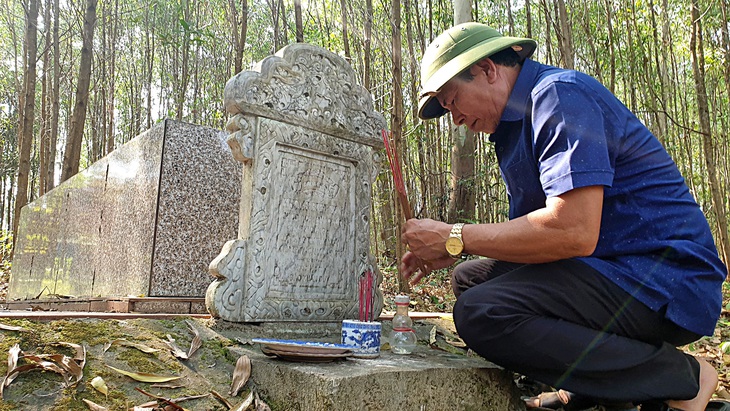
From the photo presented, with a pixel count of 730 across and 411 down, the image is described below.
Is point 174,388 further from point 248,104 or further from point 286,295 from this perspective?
point 248,104

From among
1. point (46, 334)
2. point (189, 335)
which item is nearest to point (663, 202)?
point (189, 335)

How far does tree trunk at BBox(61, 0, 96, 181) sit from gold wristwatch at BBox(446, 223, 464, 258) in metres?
6.09

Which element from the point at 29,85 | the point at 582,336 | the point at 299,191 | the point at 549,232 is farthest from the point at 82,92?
the point at 582,336

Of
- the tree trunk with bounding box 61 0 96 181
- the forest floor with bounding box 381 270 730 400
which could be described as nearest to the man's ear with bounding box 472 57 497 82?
the forest floor with bounding box 381 270 730 400

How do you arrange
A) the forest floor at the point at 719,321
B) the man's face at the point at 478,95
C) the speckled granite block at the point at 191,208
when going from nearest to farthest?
the man's face at the point at 478,95
the forest floor at the point at 719,321
the speckled granite block at the point at 191,208

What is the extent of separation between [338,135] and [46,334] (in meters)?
1.55

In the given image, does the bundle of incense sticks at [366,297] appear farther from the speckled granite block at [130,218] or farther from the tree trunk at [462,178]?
the tree trunk at [462,178]

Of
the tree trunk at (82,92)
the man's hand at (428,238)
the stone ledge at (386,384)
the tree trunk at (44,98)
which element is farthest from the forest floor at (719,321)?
the tree trunk at (44,98)

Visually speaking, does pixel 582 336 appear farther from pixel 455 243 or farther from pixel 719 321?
pixel 719 321

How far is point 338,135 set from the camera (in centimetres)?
279

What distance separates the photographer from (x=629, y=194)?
1632mm

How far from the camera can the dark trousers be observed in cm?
155

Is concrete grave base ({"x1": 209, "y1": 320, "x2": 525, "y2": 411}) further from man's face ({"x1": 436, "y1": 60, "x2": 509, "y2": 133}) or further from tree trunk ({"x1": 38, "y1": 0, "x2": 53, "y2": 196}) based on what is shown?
tree trunk ({"x1": 38, "y1": 0, "x2": 53, "y2": 196})

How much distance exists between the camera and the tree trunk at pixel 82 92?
249 inches
